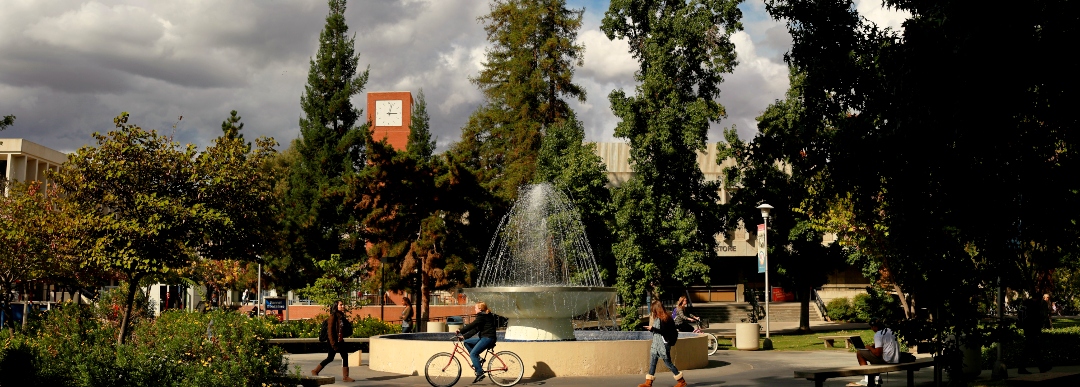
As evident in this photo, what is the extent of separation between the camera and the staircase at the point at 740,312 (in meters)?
49.5

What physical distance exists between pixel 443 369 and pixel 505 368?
1.01 m

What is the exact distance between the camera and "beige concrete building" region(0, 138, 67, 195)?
2692 inches

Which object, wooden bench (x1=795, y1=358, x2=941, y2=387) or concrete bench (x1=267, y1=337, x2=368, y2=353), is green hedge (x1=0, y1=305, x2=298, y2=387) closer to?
wooden bench (x1=795, y1=358, x2=941, y2=387)

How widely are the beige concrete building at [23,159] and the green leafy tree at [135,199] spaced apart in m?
54.6

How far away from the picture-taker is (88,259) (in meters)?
16.5

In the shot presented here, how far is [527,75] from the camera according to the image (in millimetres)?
51688

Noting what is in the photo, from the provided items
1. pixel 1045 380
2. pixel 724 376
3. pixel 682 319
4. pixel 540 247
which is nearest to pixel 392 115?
pixel 540 247

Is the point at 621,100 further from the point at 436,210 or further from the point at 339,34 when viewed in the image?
the point at 339,34

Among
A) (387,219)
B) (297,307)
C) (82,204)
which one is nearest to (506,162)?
(297,307)

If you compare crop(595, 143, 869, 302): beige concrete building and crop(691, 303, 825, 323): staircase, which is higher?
crop(595, 143, 869, 302): beige concrete building

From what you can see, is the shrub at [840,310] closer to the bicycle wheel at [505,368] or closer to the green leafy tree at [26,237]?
the green leafy tree at [26,237]

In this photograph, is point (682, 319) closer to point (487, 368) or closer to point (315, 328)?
point (487, 368)

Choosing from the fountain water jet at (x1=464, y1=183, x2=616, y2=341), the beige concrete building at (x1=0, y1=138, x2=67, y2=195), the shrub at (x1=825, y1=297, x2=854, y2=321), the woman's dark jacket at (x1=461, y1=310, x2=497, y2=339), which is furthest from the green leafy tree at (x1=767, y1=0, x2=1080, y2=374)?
the beige concrete building at (x1=0, y1=138, x2=67, y2=195)

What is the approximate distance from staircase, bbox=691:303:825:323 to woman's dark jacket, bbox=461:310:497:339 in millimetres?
33470
